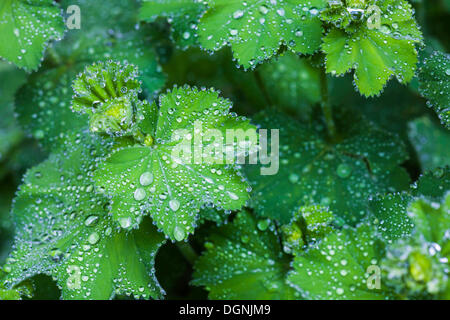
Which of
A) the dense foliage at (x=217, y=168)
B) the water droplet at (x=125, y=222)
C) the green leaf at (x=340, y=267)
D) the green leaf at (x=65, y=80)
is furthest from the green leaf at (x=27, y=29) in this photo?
the green leaf at (x=340, y=267)

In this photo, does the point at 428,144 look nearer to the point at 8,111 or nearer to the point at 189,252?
the point at 189,252

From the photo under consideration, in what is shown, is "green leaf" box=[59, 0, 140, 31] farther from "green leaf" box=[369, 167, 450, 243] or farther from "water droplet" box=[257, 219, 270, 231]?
"green leaf" box=[369, 167, 450, 243]

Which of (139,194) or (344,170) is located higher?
(344,170)

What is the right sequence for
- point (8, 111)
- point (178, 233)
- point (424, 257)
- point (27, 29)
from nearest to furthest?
point (424, 257), point (178, 233), point (27, 29), point (8, 111)

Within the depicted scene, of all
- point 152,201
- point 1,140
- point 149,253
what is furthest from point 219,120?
point 1,140

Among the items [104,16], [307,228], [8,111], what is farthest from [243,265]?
[8,111]
